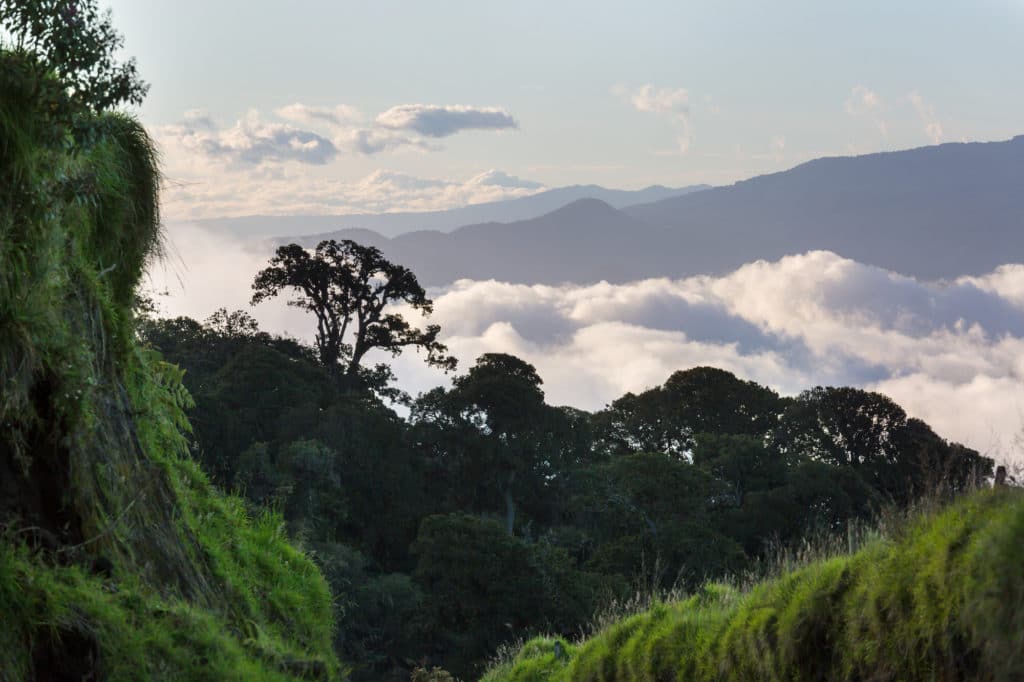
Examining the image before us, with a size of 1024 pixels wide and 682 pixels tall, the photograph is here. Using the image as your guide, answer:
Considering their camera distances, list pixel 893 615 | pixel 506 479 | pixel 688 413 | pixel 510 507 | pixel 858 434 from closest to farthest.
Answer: pixel 893 615 < pixel 510 507 < pixel 506 479 < pixel 858 434 < pixel 688 413

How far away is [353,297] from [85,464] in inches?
1577

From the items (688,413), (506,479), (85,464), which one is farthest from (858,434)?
(85,464)

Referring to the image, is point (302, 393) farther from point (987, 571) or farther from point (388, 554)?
point (987, 571)

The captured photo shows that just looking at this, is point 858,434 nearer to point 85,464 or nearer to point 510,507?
point 510,507

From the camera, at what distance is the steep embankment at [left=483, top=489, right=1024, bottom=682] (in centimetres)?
448

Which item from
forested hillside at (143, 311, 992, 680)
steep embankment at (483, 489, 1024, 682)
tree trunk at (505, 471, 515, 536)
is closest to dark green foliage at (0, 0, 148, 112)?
steep embankment at (483, 489, 1024, 682)

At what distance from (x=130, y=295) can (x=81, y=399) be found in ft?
9.99

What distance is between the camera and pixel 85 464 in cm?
670

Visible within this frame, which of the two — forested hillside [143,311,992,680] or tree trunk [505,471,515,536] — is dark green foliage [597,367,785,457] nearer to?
forested hillside [143,311,992,680]

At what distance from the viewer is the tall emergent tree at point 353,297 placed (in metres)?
46.3

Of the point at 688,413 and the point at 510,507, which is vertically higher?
the point at 688,413

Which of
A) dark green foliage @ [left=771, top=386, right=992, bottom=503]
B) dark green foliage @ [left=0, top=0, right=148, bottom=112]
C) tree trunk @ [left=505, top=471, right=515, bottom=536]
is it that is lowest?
tree trunk @ [left=505, top=471, right=515, bottom=536]

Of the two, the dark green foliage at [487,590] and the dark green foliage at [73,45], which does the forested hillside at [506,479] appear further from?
the dark green foliage at [73,45]

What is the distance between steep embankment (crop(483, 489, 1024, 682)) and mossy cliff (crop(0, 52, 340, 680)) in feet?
11.0
